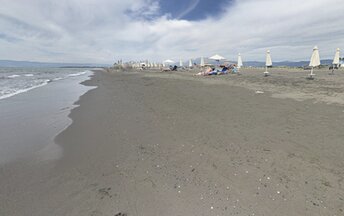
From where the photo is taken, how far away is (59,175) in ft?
10.4

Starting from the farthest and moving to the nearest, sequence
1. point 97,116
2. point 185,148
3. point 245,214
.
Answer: point 97,116
point 185,148
point 245,214

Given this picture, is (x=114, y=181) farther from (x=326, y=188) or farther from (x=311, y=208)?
(x=326, y=188)

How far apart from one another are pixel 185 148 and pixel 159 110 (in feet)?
11.6

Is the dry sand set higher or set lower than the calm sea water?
lower

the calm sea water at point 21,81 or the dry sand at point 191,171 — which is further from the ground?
the calm sea water at point 21,81

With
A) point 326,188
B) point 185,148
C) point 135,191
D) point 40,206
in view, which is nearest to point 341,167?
point 326,188

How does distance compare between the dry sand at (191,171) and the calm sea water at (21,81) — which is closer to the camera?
the dry sand at (191,171)

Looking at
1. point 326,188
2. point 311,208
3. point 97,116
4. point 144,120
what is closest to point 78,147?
point 144,120

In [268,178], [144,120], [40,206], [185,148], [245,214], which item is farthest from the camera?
[144,120]

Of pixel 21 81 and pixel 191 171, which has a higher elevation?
pixel 21 81

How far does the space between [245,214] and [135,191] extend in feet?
5.05

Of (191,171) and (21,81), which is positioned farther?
(21,81)

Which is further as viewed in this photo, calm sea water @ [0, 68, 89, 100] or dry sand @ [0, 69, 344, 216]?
calm sea water @ [0, 68, 89, 100]

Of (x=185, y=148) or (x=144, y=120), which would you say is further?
(x=144, y=120)
